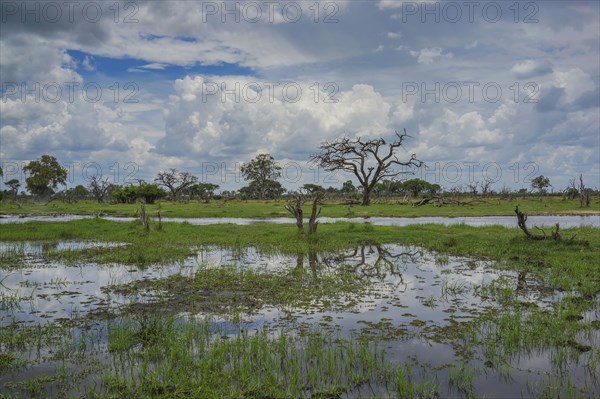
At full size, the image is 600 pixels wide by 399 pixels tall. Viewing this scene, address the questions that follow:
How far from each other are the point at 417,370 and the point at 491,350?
1.76 meters

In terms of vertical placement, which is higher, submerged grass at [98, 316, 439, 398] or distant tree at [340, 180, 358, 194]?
distant tree at [340, 180, 358, 194]

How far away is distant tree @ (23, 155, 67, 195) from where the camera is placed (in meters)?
86.6

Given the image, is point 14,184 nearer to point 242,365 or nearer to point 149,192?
point 149,192

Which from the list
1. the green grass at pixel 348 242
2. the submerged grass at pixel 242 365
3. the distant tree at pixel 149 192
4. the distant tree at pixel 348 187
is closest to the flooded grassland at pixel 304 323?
the submerged grass at pixel 242 365

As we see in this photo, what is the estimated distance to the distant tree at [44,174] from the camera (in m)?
86.6

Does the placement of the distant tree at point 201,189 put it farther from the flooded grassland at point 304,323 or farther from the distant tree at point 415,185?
the flooded grassland at point 304,323

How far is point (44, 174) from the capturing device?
8731 cm

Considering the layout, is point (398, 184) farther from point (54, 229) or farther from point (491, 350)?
point (491, 350)

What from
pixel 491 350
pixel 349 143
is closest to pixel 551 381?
pixel 491 350

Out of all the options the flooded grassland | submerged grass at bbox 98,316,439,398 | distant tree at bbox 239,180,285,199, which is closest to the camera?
submerged grass at bbox 98,316,439,398

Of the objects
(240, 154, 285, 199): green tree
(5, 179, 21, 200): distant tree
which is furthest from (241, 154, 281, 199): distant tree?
(5, 179, 21, 200): distant tree

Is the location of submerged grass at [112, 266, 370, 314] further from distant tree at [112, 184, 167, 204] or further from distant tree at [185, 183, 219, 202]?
distant tree at [185, 183, 219, 202]

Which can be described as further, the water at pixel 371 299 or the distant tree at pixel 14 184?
the distant tree at pixel 14 184

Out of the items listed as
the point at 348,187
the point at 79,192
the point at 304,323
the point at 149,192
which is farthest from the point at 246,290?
the point at 79,192
